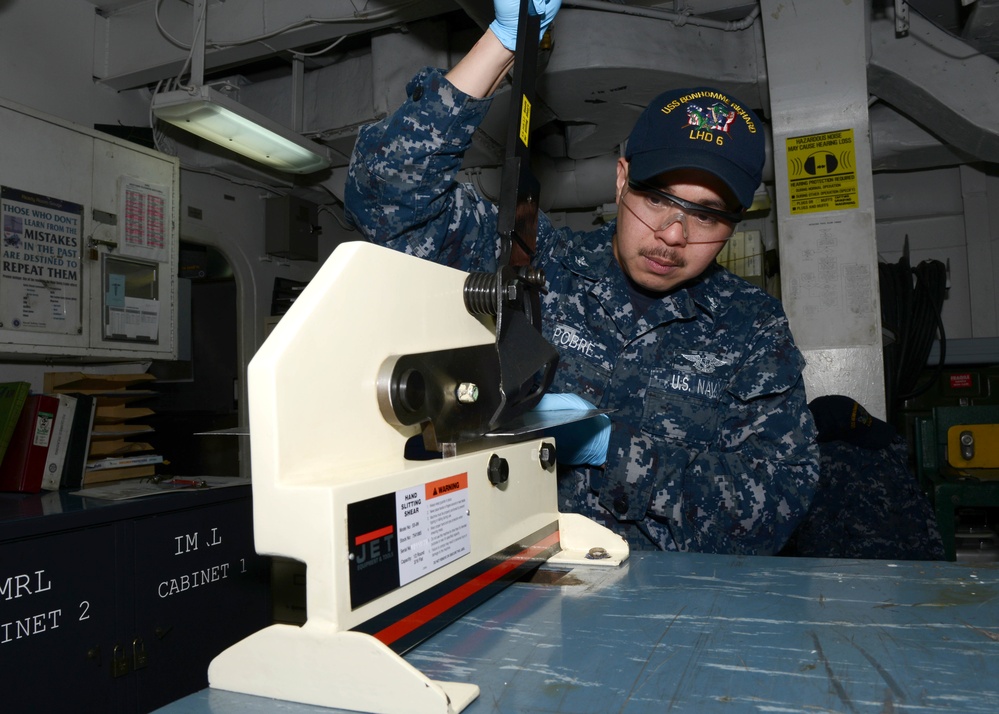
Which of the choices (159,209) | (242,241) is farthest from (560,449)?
(242,241)

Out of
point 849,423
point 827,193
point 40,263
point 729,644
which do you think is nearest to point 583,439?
point 729,644

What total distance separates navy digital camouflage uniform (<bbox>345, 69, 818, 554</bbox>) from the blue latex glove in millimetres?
32

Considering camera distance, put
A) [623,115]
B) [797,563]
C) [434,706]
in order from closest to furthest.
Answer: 1. [434,706]
2. [797,563]
3. [623,115]

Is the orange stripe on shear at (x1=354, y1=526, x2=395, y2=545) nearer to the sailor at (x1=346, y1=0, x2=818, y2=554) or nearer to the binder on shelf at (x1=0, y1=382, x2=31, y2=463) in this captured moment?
the sailor at (x1=346, y1=0, x2=818, y2=554)

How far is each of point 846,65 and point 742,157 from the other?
69.3 inches

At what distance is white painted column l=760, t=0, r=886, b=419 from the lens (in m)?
2.53

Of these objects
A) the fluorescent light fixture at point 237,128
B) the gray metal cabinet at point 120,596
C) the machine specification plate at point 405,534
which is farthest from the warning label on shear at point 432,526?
the fluorescent light fixture at point 237,128

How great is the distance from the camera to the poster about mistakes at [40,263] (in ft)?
7.84

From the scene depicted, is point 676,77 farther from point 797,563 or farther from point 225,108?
point 797,563

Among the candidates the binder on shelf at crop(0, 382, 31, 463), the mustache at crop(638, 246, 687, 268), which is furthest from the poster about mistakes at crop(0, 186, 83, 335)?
the mustache at crop(638, 246, 687, 268)

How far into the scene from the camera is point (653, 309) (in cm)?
147

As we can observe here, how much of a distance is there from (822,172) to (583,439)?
197 centimetres

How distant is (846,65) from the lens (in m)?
2.63

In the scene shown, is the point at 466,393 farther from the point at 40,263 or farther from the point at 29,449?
the point at 40,263
